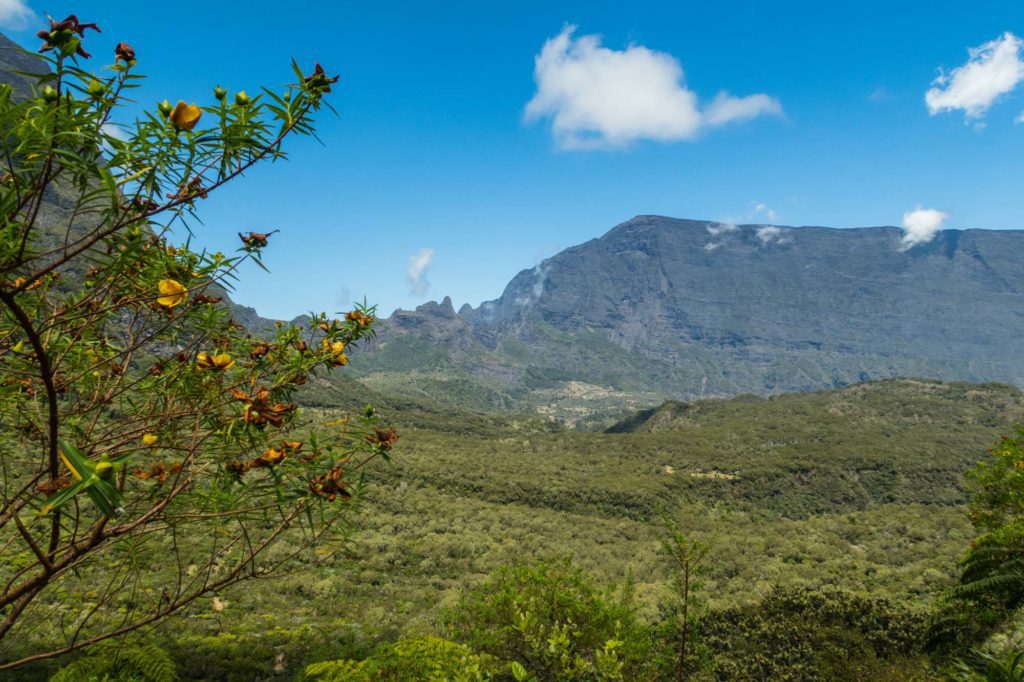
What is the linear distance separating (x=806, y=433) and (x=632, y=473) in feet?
147

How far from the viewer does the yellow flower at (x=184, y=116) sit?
2.09 meters

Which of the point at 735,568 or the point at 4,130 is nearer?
the point at 4,130

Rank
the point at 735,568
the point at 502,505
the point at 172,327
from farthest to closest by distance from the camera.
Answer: the point at 502,505 < the point at 735,568 < the point at 172,327

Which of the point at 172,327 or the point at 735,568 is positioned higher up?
the point at 172,327

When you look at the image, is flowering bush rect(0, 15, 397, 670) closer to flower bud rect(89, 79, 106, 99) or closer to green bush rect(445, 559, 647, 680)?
flower bud rect(89, 79, 106, 99)

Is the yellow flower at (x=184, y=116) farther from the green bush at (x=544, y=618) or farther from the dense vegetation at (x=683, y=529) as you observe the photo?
the green bush at (x=544, y=618)

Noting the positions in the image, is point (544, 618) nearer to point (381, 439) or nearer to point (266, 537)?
point (266, 537)

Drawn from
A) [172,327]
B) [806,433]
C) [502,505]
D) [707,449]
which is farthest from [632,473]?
[172,327]

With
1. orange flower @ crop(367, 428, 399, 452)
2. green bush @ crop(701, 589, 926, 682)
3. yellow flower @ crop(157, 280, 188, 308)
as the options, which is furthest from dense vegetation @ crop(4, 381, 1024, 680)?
yellow flower @ crop(157, 280, 188, 308)

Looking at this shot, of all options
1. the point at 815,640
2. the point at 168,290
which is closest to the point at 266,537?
the point at 168,290

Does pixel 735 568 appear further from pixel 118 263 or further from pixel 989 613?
pixel 118 263

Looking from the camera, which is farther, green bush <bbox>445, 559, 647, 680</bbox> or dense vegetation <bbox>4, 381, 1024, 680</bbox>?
dense vegetation <bbox>4, 381, 1024, 680</bbox>

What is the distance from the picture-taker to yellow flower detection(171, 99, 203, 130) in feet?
6.84

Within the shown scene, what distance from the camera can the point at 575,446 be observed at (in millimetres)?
91375
